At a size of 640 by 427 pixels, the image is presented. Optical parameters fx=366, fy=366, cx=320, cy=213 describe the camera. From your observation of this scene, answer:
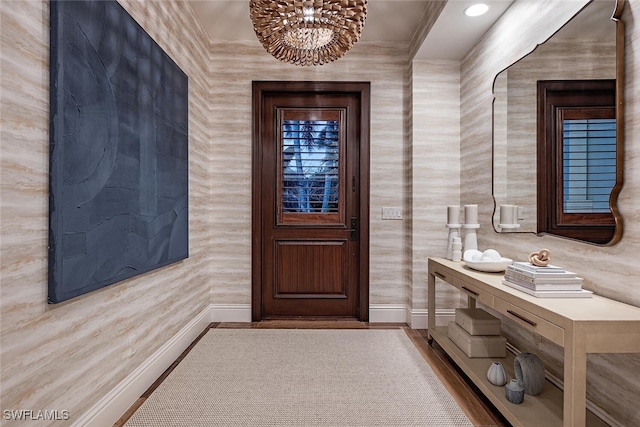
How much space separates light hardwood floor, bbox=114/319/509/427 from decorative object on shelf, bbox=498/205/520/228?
1055mm

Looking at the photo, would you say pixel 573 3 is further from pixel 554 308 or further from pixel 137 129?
pixel 137 129

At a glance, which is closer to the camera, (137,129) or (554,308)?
(554,308)

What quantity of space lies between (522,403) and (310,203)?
7.93 ft

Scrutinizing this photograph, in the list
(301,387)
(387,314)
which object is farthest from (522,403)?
(387,314)

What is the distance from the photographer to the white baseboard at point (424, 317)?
3.42 meters

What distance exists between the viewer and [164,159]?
241 cm

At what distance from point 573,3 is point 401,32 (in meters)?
1.75

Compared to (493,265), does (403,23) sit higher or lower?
higher

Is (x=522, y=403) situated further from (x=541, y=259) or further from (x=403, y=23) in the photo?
(x=403, y=23)

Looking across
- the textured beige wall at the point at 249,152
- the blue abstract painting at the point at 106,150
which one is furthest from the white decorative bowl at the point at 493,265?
the blue abstract painting at the point at 106,150

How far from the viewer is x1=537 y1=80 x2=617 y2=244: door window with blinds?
1.67m

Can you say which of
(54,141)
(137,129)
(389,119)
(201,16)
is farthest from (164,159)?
(389,119)

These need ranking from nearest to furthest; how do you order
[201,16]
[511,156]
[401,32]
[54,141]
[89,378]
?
[54,141]
[89,378]
[511,156]
[201,16]
[401,32]

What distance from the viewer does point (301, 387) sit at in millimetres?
2213
